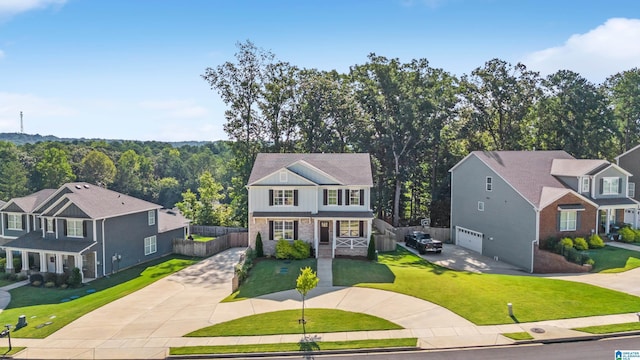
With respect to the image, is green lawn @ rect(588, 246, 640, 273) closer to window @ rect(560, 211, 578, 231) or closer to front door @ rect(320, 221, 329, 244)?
window @ rect(560, 211, 578, 231)

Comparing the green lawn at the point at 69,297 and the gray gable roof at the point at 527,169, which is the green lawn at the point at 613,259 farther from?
the green lawn at the point at 69,297

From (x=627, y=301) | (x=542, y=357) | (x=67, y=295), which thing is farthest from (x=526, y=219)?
(x=67, y=295)

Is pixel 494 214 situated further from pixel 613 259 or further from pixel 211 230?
pixel 211 230

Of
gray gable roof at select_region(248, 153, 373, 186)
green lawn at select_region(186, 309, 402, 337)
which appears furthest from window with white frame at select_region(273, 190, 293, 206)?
green lawn at select_region(186, 309, 402, 337)

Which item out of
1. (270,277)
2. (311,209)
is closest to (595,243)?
(311,209)

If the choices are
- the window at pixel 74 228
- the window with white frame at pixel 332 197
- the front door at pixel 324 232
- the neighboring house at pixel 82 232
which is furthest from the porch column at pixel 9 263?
the window with white frame at pixel 332 197

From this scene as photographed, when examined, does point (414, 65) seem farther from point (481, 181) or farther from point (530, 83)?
point (481, 181)
